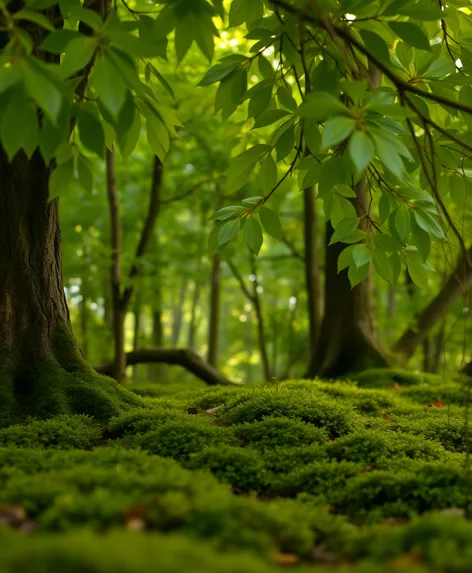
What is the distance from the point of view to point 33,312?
14.5 feet

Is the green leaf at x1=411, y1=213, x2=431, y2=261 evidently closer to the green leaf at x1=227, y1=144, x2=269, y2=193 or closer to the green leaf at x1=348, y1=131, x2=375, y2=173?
the green leaf at x1=348, y1=131, x2=375, y2=173

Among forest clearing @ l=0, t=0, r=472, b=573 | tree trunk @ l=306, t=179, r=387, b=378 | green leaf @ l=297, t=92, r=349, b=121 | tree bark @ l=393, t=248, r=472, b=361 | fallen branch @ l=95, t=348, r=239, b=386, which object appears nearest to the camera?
forest clearing @ l=0, t=0, r=472, b=573

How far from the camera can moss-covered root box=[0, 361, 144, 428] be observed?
4.11 m

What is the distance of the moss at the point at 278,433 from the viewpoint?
3.85 m

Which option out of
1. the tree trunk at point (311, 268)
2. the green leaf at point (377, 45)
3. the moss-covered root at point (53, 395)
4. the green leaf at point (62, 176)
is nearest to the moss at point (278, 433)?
the moss-covered root at point (53, 395)

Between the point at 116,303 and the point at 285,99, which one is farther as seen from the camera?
the point at 116,303

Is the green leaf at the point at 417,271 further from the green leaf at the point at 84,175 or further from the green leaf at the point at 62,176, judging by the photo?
the green leaf at the point at 62,176

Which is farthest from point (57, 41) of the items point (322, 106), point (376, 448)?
point (376, 448)

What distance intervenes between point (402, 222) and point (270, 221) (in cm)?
75

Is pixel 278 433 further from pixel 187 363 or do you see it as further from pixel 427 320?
pixel 427 320

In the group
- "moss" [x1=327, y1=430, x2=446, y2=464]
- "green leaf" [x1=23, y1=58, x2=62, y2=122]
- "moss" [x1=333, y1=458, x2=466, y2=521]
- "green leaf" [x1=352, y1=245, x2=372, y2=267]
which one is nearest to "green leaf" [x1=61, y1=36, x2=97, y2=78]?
"green leaf" [x1=23, y1=58, x2=62, y2=122]

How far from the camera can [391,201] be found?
3148 mm

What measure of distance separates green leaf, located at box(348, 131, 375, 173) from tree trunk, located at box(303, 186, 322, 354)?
23.9 feet

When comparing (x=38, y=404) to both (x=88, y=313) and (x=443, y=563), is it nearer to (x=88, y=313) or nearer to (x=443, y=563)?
(x=443, y=563)
